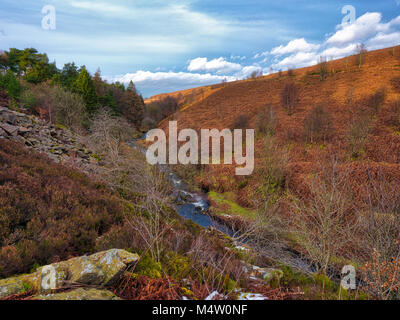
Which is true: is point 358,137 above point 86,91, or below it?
below

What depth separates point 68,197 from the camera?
5434 millimetres

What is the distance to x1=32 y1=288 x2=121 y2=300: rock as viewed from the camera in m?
2.15

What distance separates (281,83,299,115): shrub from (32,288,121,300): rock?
117 feet

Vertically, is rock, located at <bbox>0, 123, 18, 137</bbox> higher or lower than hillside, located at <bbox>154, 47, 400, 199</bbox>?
lower

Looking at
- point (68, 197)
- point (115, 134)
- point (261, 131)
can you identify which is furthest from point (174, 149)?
point (68, 197)

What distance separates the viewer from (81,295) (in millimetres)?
2201

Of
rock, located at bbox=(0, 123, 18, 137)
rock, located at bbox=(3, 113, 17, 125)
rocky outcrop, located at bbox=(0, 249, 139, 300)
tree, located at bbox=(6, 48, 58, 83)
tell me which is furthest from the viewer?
tree, located at bbox=(6, 48, 58, 83)

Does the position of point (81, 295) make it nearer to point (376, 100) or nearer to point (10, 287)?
point (10, 287)

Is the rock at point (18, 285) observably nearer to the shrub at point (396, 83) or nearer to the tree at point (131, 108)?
the shrub at point (396, 83)

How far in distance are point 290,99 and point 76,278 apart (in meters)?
38.9

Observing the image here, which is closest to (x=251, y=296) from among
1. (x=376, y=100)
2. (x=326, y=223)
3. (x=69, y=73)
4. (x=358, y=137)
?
(x=326, y=223)

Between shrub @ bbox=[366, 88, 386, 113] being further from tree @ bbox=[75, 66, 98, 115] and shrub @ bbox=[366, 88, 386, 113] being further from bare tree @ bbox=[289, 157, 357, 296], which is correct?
tree @ bbox=[75, 66, 98, 115]

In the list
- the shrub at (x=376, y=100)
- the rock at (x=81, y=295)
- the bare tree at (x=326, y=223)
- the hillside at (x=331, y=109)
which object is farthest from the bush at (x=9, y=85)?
the shrub at (x=376, y=100)

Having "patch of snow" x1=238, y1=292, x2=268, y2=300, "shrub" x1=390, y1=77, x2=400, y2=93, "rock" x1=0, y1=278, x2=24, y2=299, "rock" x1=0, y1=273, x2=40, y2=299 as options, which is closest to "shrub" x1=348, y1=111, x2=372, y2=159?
"shrub" x1=390, y1=77, x2=400, y2=93
